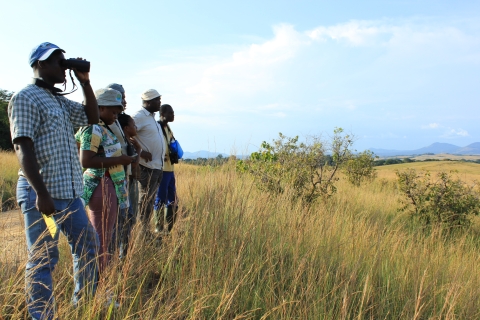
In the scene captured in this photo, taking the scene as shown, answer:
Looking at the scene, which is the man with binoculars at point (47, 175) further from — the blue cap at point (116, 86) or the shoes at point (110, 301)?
the blue cap at point (116, 86)

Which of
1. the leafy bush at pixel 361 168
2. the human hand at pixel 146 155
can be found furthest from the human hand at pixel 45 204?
the leafy bush at pixel 361 168

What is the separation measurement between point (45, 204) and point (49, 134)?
48 centimetres

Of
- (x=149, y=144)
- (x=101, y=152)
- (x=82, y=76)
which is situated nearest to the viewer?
(x=82, y=76)

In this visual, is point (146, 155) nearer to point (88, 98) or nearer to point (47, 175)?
point (88, 98)

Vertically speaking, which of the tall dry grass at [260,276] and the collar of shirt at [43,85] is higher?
the collar of shirt at [43,85]

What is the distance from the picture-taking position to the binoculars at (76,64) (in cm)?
264

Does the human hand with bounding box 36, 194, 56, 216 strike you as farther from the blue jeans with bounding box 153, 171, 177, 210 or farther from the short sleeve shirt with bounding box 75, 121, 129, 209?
the blue jeans with bounding box 153, 171, 177, 210

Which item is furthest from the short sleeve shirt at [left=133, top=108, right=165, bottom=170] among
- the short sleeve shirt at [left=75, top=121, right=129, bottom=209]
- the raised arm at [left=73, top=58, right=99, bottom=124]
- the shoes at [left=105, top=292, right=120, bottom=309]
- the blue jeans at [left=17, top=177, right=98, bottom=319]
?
the shoes at [left=105, top=292, right=120, bottom=309]

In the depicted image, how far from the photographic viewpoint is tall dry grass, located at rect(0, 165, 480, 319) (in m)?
2.35

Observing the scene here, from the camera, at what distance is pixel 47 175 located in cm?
246

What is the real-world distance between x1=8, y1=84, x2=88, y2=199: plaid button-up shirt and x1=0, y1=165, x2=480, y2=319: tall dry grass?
0.57 m

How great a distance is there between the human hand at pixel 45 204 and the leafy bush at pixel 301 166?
3.98m

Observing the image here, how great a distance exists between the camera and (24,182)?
2.43 meters

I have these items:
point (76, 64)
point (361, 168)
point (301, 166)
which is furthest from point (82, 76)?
point (361, 168)
